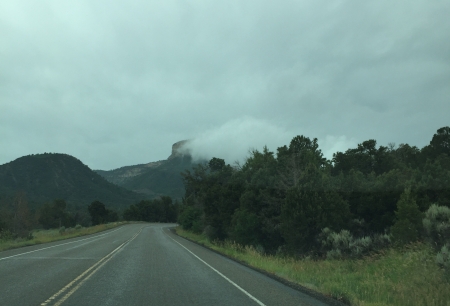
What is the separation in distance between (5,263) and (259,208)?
72.8 ft

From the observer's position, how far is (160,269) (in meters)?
15.4

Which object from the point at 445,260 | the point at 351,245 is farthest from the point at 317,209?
the point at 445,260

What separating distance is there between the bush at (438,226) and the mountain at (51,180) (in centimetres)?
11700

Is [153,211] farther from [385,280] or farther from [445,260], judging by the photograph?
[445,260]

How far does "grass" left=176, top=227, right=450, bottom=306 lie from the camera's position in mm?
9469

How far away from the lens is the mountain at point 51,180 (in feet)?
422

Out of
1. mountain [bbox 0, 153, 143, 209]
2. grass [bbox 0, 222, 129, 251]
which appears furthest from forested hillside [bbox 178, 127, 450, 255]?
mountain [bbox 0, 153, 143, 209]

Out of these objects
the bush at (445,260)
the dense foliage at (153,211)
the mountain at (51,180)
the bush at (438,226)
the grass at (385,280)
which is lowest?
the grass at (385,280)

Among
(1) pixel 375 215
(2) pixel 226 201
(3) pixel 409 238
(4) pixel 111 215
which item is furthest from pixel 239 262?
(4) pixel 111 215

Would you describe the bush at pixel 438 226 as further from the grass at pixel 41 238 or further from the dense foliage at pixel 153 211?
the dense foliage at pixel 153 211

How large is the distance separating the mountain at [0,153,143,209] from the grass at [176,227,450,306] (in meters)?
114

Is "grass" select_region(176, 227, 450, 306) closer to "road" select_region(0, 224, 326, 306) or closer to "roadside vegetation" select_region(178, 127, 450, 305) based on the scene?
"roadside vegetation" select_region(178, 127, 450, 305)

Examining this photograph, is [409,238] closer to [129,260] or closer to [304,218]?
[304,218]

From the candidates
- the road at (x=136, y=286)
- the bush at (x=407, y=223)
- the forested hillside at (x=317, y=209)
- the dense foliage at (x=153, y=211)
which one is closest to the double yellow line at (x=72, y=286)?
the road at (x=136, y=286)
